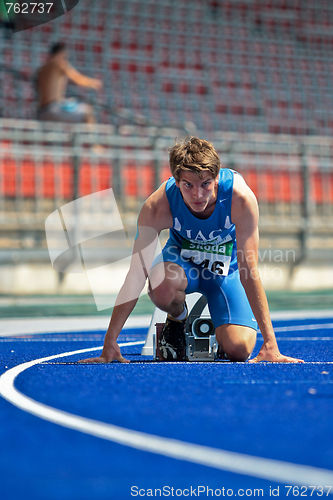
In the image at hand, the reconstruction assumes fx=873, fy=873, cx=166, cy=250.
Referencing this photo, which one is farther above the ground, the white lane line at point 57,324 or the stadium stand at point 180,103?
the stadium stand at point 180,103

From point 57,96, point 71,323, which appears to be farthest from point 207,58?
point 71,323

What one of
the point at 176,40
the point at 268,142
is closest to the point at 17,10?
the point at 176,40

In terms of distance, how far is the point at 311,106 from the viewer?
22766 mm

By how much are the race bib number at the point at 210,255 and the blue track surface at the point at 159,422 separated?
2.72 feet

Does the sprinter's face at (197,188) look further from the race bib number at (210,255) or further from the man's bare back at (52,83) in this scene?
the man's bare back at (52,83)

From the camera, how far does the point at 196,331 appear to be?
19.0 feet

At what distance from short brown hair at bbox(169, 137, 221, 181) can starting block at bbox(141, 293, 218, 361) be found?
1221mm

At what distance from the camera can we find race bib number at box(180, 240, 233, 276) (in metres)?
5.73

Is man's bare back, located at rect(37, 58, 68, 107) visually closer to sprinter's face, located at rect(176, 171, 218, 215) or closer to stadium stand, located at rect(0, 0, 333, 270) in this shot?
stadium stand, located at rect(0, 0, 333, 270)

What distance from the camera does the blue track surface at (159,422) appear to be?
2285 millimetres

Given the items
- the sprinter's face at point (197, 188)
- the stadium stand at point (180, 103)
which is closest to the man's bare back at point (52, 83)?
the stadium stand at point (180, 103)

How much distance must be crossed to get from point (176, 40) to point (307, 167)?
766 cm

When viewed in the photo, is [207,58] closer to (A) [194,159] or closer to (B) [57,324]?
(B) [57,324]

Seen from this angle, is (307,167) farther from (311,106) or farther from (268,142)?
(311,106)
